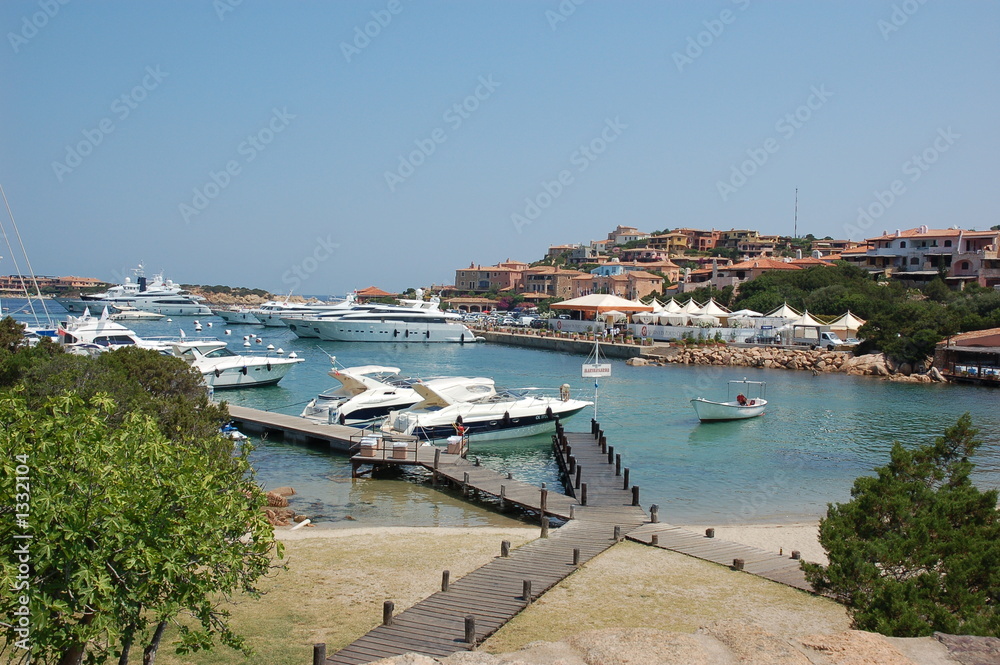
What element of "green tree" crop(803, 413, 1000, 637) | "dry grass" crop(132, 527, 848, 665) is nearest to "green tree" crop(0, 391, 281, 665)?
"dry grass" crop(132, 527, 848, 665)

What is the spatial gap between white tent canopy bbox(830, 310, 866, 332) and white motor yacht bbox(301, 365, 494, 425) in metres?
43.2

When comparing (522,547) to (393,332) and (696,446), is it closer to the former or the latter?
(696,446)

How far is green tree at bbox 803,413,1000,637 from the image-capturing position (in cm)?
909

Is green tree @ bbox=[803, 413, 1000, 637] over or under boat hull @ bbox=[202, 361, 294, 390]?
over

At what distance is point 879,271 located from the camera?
294ft

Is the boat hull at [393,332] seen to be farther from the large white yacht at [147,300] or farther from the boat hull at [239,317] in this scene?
the large white yacht at [147,300]

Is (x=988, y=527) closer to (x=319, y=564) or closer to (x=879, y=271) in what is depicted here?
(x=319, y=564)

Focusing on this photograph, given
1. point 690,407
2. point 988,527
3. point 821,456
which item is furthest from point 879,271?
point 988,527

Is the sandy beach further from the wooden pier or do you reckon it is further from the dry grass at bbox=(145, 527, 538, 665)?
the dry grass at bbox=(145, 527, 538, 665)

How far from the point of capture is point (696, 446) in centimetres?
2888

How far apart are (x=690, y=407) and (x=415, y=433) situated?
16774mm

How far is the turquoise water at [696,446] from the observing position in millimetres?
20250

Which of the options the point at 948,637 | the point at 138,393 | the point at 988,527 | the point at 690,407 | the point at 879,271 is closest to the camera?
the point at 948,637

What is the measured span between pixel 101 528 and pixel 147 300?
122662mm
